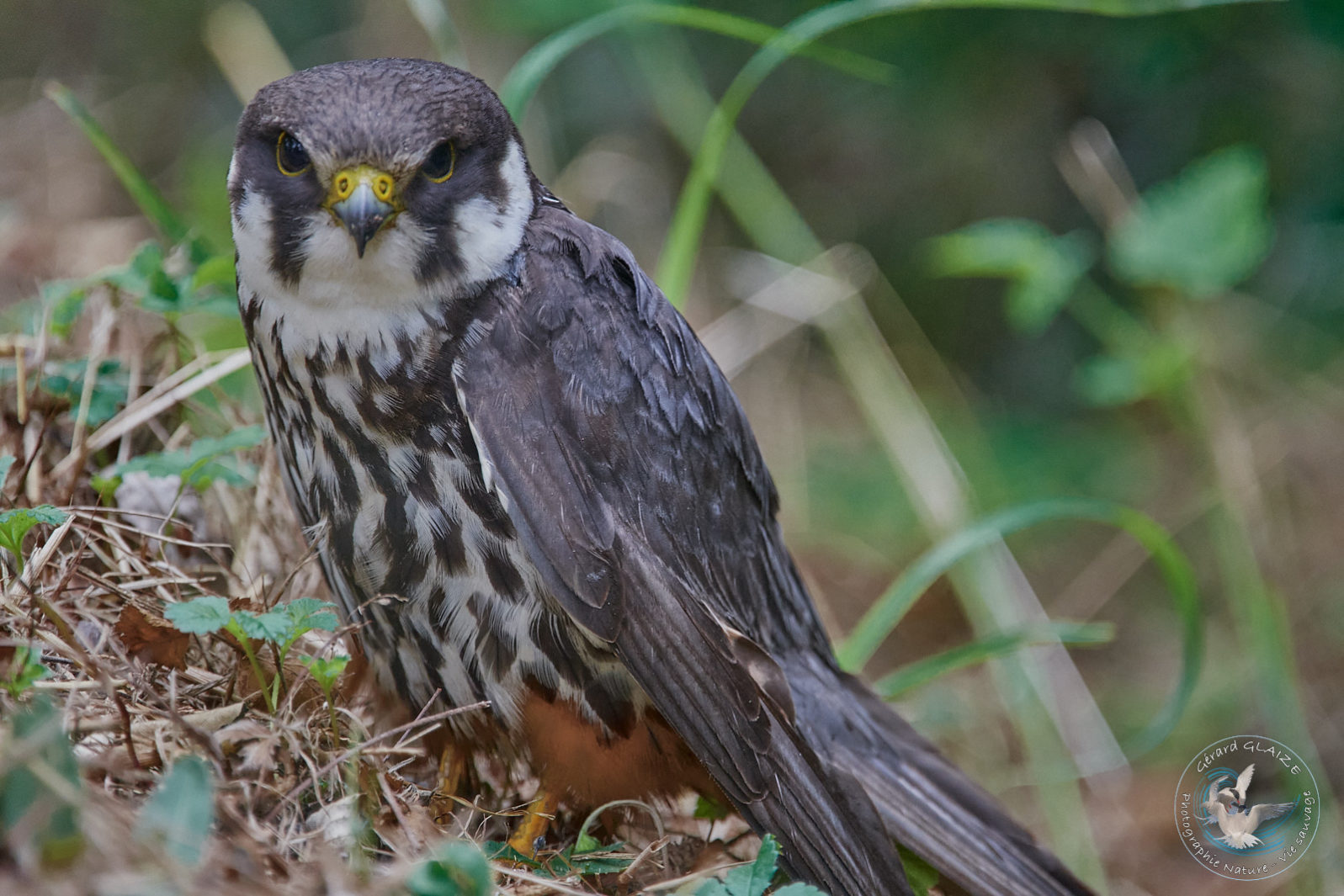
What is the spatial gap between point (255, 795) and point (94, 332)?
4.68 feet

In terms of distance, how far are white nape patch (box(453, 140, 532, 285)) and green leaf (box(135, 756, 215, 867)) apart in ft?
3.67

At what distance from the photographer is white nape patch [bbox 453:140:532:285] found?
2273 millimetres

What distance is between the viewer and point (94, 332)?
2736 millimetres

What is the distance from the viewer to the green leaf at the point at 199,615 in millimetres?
1775

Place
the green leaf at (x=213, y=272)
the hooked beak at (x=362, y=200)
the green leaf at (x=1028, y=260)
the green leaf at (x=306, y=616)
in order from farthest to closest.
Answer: the green leaf at (x=1028, y=260) < the green leaf at (x=213, y=272) < the hooked beak at (x=362, y=200) < the green leaf at (x=306, y=616)

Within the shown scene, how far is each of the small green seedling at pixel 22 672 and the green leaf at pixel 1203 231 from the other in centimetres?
332

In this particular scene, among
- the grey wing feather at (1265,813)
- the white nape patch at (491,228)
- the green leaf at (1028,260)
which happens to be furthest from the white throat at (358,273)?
the grey wing feather at (1265,813)

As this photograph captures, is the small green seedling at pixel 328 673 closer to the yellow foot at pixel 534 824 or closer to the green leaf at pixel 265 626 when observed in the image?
the green leaf at pixel 265 626

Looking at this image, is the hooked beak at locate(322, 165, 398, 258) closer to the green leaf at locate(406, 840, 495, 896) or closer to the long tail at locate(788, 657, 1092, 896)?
the green leaf at locate(406, 840, 495, 896)

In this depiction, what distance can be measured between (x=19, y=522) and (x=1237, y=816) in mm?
2694

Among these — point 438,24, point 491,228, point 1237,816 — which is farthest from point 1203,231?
point 491,228

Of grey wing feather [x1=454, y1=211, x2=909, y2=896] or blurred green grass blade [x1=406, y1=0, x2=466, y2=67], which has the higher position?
blurred green grass blade [x1=406, y1=0, x2=466, y2=67]

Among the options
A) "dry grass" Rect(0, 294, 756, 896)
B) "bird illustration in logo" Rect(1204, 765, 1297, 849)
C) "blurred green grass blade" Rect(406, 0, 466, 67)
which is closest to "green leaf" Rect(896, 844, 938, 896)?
"dry grass" Rect(0, 294, 756, 896)

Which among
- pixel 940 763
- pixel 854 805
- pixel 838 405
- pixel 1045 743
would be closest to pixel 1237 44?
pixel 838 405
